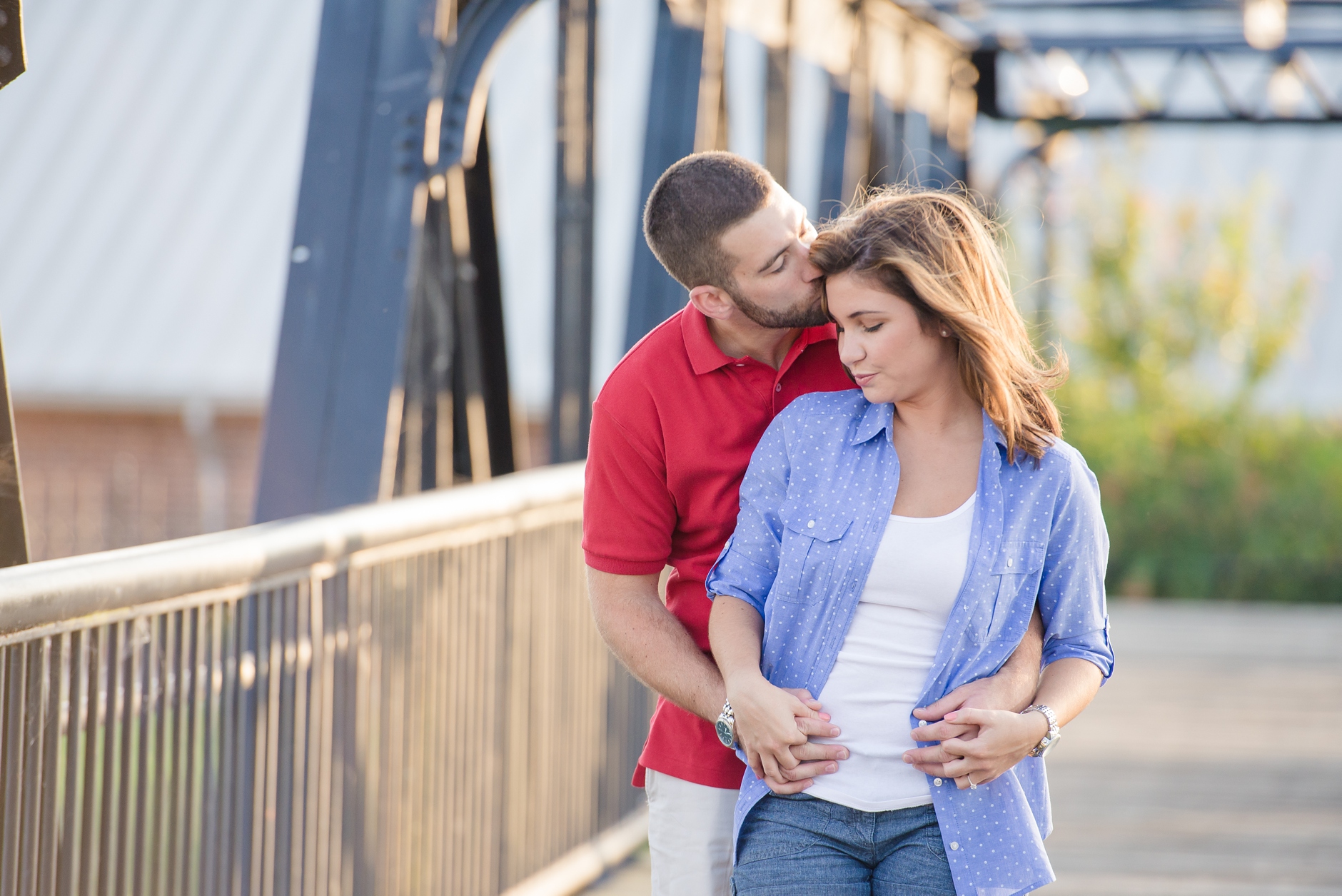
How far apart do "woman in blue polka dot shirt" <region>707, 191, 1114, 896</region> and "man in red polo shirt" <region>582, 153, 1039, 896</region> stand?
0.13 meters

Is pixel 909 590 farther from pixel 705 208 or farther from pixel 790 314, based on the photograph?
pixel 705 208

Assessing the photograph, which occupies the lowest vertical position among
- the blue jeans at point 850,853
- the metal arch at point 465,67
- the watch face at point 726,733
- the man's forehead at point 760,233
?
the blue jeans at point 850,853

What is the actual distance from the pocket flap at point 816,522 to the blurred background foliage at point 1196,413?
10666 mm

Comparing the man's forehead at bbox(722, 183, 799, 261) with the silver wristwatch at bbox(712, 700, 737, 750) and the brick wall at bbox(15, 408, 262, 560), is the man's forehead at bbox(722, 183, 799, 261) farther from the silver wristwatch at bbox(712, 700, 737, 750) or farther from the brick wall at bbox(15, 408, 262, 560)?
the brick wall at bbox(15, 408, 262, 560)

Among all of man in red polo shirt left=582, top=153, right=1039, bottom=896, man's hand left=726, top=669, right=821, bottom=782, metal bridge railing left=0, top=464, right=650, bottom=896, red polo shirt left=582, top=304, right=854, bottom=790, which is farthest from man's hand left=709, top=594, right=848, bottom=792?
metal bridge railing left=0, top=464, right=650, bottom=896

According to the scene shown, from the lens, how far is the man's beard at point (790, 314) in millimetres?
2094

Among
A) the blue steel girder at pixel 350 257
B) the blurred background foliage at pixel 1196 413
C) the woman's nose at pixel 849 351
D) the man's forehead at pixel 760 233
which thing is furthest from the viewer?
the blurred background foliage at pixel 1196 413

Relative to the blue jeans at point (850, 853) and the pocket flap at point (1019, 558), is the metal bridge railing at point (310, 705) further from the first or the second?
the pocket flap at point (1019, 558)

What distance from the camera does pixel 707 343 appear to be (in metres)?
2.19

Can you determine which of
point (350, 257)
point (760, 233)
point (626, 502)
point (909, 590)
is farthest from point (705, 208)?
point (350, 257)

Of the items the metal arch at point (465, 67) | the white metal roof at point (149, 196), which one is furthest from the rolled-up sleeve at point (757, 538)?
the white metal roof at point (149, 196)

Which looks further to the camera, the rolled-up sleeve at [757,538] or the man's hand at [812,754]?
the rolled-up sleeve at [757,538]

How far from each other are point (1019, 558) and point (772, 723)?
1.26 ft

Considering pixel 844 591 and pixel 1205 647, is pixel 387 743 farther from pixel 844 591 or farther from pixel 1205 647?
pixel 1205 647
